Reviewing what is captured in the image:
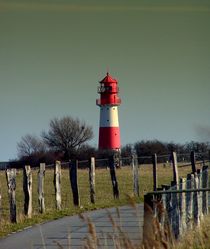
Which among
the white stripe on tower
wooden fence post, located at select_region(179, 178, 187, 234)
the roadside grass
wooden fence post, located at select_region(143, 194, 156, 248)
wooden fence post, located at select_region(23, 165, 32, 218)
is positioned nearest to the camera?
wooden fence post, located at select_region(143, 194, 156, 248)

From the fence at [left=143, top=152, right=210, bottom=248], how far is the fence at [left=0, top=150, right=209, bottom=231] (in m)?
0.80

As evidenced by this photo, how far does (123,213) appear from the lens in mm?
19688

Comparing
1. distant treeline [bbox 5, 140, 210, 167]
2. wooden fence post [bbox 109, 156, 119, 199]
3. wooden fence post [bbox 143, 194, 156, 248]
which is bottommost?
wooden fence post [bbox 143, 194, 156, 248]

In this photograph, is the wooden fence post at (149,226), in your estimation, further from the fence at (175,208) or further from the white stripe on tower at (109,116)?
the white stripe on tower at (109,116)

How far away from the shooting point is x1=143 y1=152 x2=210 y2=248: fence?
900cm

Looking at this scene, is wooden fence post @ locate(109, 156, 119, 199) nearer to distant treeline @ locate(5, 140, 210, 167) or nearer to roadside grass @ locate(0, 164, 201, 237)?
roadside grass @ locate(0, 164, 201, 237)

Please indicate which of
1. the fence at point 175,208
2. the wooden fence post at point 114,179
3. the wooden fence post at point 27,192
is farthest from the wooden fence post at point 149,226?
the wooden fence post at point 114,179

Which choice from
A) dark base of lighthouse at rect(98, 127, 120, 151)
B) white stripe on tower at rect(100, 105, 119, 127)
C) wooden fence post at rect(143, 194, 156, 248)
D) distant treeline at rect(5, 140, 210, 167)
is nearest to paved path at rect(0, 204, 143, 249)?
wooden fence post at rect(143, 194, 156, 248)

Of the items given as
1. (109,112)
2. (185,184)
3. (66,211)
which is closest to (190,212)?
(185,184)

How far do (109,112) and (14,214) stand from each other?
57.0 m

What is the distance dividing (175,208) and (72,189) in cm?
1108

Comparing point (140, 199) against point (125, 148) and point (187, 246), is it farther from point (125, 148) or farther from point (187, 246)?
point (125, 148)

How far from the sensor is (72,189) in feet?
77.3

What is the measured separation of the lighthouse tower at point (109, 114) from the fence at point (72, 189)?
21.9 meters
